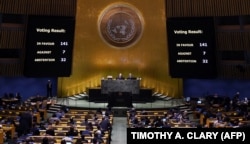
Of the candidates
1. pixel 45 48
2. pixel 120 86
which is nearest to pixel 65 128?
pixel 45 48

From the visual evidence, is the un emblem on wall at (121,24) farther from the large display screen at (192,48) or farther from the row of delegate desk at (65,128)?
the large display screen at (192,48)

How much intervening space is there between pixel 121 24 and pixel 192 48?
10505mm

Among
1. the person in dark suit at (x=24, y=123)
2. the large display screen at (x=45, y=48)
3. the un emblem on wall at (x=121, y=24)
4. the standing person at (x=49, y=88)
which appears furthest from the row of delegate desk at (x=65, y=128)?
the un emblem on wall at (x=121, y=24)

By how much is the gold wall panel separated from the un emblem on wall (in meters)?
0.32

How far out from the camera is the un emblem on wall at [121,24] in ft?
88.5

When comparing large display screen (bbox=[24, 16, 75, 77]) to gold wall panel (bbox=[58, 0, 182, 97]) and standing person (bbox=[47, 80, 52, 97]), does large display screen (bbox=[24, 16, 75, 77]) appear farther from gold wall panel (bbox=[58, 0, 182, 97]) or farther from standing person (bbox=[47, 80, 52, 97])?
gold wall panel (bbox=[58, 0, 182, 97])

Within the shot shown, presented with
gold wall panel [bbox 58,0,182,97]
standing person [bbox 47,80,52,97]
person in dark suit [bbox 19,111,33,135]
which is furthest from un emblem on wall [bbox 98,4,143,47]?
person in dark suit [bbox 19,111,33,135]

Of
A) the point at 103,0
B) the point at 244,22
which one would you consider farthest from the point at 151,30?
the point at 244,22

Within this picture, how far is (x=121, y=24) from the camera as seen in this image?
26984 millimetres

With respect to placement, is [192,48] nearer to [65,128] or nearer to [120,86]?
[65,128]

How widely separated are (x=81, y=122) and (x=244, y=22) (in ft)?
41.4

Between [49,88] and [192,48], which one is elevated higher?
[192,48]

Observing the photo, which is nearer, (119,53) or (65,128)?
(65,128)

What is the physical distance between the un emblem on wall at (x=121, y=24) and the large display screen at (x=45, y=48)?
9.30 metres
